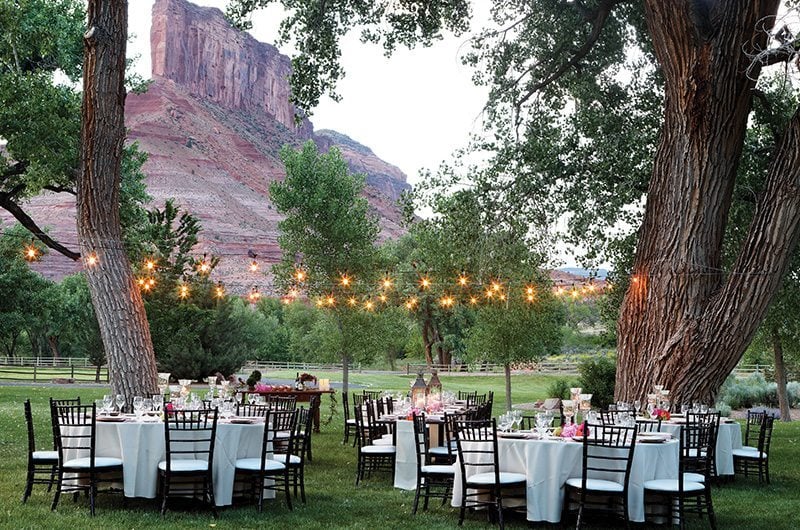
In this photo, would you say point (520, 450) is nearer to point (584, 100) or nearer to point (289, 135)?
point (584, 100)

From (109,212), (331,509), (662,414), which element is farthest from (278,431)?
(109,212)

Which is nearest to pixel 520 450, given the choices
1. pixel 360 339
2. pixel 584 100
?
pixel 584 100

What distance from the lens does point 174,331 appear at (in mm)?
33250

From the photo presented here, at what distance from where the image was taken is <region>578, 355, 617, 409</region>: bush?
24047mm

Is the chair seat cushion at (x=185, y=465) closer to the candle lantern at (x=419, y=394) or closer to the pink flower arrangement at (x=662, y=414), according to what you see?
the candle lantern at (x=419, y=394)

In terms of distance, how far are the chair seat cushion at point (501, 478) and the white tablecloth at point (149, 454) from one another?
2283 mm

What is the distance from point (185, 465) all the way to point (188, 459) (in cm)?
26

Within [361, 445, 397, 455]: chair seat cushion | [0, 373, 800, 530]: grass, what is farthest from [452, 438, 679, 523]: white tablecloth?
[361, 445, 397, 455]: chair seat cushion

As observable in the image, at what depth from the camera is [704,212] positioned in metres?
12.2

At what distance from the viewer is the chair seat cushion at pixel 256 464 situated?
8719mm

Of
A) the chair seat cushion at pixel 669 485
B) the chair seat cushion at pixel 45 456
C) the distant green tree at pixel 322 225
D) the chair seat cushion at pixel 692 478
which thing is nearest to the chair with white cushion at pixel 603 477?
the chair seat cushion at pixel 669 485

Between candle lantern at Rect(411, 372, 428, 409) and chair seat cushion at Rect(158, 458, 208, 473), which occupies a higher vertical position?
candle lantern at Rect(411, 372, 428, 409)

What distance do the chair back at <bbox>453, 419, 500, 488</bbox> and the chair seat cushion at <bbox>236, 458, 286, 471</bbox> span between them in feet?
5.86

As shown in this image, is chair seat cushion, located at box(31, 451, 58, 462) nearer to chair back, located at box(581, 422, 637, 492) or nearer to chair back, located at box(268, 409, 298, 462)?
chair back, located at box(268, 409, 298, 462)
